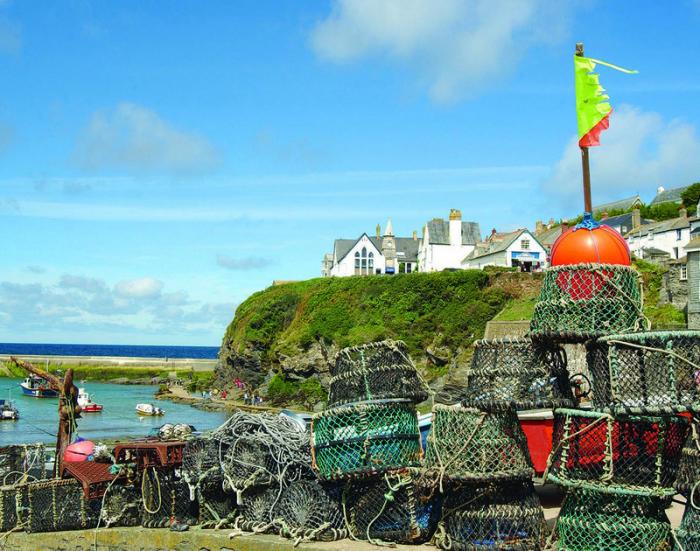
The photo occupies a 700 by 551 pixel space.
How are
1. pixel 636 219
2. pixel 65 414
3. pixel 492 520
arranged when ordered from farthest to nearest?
pixel 636 219 → pixel 65 414 → pixel 492 520

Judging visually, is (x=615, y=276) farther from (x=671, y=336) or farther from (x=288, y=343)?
(x=288, y=343)

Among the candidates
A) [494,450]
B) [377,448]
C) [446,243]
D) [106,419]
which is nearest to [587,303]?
[494,450]

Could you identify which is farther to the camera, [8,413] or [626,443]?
[8,413]

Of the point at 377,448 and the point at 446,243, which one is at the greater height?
the point at 446,243

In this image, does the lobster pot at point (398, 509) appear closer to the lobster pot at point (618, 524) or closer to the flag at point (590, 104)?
the lobster pot at point (618, 524)

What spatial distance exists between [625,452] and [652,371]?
2.05 ft

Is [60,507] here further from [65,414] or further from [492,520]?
[492,520]

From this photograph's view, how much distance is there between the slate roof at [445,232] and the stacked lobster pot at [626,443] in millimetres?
47063

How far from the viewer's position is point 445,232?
175 feet

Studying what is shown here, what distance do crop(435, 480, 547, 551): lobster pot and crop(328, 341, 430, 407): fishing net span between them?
41.4 inches

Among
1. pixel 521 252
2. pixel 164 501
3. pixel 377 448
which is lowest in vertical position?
pixel 164 501

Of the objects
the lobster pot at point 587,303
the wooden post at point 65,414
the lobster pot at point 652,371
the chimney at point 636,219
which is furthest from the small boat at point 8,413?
the lobster pot at point 652,371

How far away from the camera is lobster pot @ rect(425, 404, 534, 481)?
6.20 meters

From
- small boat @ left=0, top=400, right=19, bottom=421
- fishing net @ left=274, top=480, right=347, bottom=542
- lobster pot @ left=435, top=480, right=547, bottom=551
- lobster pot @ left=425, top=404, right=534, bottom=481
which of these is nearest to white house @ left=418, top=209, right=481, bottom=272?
small boat @ left=0, top=400, right=19, bottom=421
